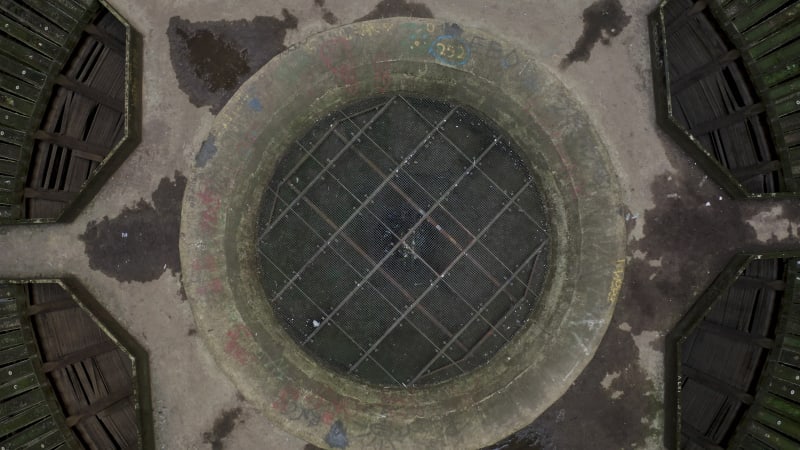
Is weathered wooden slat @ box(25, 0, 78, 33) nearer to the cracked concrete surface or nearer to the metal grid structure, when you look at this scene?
the cracked concrete surface

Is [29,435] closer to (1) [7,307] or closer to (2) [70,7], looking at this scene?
(1) [7,307]

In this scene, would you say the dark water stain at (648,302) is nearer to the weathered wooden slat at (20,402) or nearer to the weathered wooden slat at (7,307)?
the weathered wooden slat at (20,402)

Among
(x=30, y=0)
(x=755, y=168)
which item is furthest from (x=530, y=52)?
(x=30, y=0)

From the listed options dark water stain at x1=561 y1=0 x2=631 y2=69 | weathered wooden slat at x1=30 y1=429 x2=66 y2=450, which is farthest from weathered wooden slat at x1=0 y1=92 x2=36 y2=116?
dark water stain at x1=561 y1=0 x2=631 y2=69

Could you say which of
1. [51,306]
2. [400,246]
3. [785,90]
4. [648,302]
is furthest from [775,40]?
[51,306]

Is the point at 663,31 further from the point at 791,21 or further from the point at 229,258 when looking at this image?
the point at 229,258

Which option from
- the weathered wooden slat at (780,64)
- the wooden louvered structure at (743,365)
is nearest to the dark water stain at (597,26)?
the weathered wooden slat at (780,64)
